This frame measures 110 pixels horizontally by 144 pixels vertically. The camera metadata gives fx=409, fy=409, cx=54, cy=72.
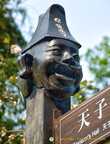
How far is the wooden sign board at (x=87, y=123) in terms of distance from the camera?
1982 millimetres

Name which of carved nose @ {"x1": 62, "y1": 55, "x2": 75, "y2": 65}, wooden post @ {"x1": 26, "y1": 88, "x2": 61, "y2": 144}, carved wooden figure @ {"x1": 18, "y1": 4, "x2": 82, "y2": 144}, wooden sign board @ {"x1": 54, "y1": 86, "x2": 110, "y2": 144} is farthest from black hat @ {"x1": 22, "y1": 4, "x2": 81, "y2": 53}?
wooden sign board @ {"x1": 54, "y1": 86, "x2": 110, "y2": 144}

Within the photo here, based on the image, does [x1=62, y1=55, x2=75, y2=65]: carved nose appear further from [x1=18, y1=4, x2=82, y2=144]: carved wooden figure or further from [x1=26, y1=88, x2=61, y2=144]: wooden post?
[x1=26, y1=88, x2=61, y2=144]: wooden post

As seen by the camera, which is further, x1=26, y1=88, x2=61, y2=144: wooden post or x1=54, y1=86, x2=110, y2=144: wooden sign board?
x1=26, y1=88, x2=61, y2=144: wooden post

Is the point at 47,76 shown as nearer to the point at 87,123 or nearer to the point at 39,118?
the point at 39,118

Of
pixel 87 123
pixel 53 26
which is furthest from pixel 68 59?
pixel 87 123

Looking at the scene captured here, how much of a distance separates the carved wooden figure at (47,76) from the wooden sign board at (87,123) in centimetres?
13

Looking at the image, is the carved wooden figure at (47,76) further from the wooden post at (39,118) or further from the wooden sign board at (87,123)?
the wooden sign board at (87,123)

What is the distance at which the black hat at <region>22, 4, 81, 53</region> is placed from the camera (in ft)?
8.41

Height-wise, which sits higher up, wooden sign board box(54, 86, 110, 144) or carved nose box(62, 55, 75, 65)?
carved nose box(62, 55, 75, 65)

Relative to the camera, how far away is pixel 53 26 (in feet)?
8.60

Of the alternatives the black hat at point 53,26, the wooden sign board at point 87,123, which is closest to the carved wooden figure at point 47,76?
the black hat at point 53,26

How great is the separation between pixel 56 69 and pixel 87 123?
19.6 inches

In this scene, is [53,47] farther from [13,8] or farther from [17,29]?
[17,29]

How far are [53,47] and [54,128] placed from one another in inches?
19.4
